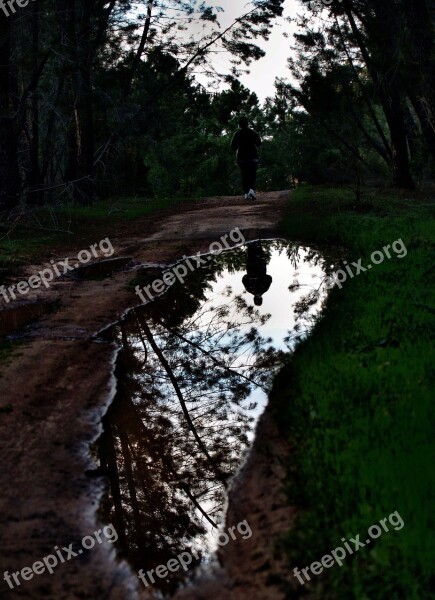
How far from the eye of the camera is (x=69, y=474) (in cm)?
385

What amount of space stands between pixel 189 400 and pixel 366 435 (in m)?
1.95

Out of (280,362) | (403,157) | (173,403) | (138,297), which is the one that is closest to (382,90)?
(403,157)

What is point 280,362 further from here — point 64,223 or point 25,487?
point 64,223

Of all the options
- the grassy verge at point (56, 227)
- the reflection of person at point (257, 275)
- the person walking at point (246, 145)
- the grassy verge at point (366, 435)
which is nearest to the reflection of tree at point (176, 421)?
the grassy verge at point (366, 435)

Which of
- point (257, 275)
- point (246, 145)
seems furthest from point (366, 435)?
point (246, 145)

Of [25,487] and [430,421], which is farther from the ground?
[25,487]

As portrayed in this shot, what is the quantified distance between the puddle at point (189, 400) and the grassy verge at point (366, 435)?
18.7 inches

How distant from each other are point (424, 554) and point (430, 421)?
51.0 inches

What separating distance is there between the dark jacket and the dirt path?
31.9 ft

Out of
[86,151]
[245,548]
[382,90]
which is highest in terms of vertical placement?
[86,151]

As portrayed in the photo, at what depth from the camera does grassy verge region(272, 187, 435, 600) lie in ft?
8.80

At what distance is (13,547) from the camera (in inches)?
124

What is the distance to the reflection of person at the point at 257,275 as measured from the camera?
862 centimetres

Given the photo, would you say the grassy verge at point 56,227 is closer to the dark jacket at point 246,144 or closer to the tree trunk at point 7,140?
the tree trunk at point 7,140
